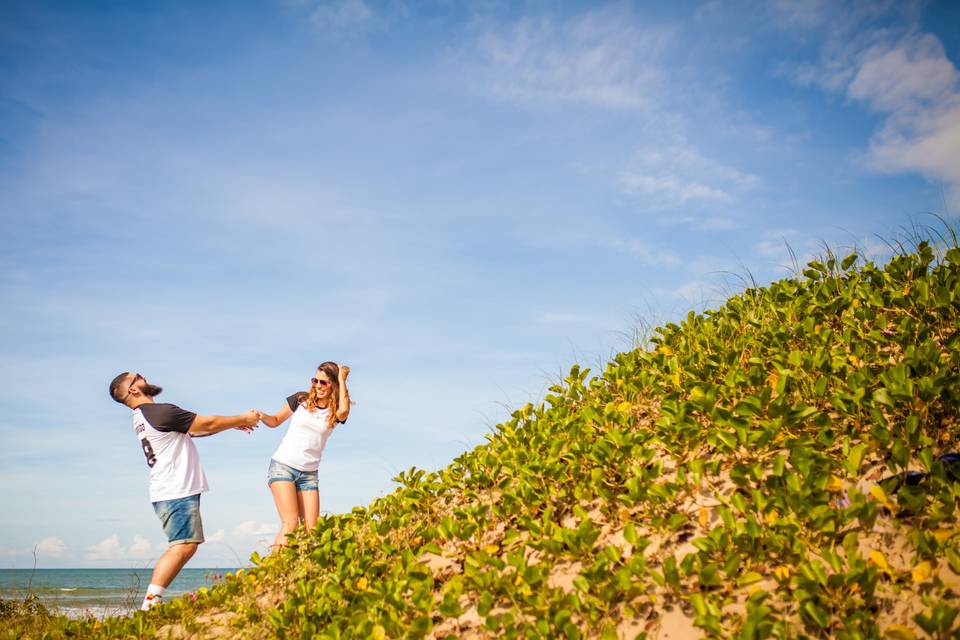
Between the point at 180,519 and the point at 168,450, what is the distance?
0.82m

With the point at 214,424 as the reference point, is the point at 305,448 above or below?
below

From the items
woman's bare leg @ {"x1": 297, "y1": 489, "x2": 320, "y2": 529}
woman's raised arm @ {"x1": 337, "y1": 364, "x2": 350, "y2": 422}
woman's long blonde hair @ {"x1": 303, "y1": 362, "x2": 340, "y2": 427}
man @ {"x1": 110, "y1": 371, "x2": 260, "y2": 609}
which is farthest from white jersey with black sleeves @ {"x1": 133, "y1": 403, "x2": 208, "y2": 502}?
woman's raised arm @ {"x1": 337, "y1": 364, "x2": 350, "y2": 422}

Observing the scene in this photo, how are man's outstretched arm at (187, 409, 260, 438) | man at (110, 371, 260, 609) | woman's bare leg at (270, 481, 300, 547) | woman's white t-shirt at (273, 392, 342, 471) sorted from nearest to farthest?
man at (110, 371, 260, 609), man's outstretched arm at (187, 409, 260, 438), woman's bare leg at (270, 481, 300, 547), woman's white t-shirt at (273, 392, 342, 471)

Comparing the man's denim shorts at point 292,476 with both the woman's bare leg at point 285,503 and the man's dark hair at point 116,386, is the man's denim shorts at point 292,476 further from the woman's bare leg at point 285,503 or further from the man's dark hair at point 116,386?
the man's dark hair at point 116,386

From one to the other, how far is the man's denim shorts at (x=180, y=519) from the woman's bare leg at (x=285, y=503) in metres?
1.03

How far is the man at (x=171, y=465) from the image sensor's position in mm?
6988

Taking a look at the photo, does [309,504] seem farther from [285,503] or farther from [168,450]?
[168,450]

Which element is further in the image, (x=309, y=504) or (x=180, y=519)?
(x=309, y=504)

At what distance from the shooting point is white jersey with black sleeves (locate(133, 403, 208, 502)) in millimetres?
7215

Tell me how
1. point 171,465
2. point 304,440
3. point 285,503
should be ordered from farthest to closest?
point 304,440, point 285,503, point 171,465

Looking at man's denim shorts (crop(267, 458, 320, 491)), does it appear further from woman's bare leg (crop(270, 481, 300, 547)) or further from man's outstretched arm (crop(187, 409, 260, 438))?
man's outstretched arm (crop(187, 409, 260, 438))

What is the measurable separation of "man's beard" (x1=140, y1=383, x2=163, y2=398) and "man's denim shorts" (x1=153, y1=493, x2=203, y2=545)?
138 centimetres

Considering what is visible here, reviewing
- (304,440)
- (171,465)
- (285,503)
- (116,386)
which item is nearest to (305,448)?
(304,440)

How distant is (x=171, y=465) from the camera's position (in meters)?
7.25
